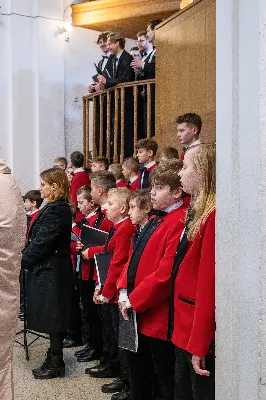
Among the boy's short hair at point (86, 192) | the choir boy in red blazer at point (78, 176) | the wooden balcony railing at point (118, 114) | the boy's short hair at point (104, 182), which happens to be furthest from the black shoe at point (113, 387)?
the wooden balcony railing at point (118, 114)

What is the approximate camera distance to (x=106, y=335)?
15.8ft

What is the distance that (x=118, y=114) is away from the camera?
29.1 feet

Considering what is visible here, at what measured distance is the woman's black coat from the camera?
457 centimetres

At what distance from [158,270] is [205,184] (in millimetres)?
807

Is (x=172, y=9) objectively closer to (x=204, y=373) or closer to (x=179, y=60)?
(x=179, y=60)

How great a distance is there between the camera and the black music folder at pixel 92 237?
4.74m

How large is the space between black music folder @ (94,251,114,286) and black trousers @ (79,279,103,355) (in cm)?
89

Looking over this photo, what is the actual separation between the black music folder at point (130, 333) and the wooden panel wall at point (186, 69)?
3109 mm

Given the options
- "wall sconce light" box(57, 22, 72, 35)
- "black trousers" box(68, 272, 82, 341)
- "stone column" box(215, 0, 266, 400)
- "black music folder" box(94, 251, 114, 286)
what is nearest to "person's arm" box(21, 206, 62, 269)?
"black music folder" box(94, 251, 114, 286)

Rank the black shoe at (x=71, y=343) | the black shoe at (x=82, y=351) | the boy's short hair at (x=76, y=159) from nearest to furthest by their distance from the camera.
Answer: the black shoe at (x=82, y=351), the black shoe at (x=71, y=343), the boy's short hair at (x=76, y=159)

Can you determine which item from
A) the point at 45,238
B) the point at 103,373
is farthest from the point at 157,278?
the point at 103,373

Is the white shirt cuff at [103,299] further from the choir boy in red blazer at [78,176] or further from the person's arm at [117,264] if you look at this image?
the choir boy in red blazer at [78,176]

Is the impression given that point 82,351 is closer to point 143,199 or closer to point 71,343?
point 71,343

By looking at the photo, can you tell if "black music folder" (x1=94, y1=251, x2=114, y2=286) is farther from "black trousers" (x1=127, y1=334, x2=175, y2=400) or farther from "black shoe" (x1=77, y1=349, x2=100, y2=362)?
"black shoe" (x1=77, y1=349, x2=100, y2=362)
